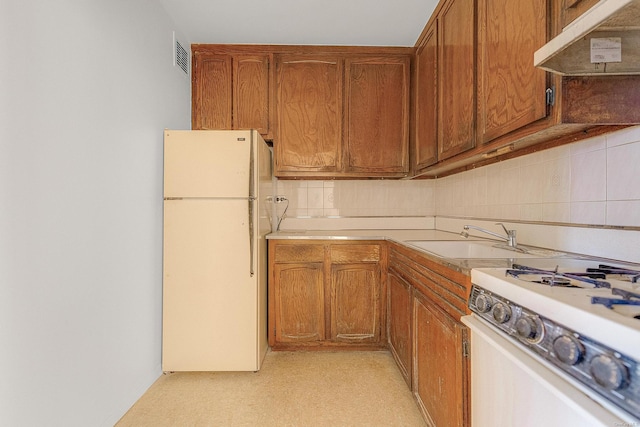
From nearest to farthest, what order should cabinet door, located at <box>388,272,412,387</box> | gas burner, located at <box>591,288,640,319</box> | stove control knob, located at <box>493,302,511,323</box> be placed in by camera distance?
gas burner, located at <box>591,288,640,319</box> → stove control knob, located at <box>493,302,511,323</box> → cabinet door, located at <box>388,272,412,387</box>

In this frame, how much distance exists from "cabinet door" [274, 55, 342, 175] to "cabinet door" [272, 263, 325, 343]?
0.88 metres

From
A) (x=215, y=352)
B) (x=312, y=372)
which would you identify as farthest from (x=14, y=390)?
(x=312, y=372)

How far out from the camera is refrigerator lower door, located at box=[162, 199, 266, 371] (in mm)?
2170

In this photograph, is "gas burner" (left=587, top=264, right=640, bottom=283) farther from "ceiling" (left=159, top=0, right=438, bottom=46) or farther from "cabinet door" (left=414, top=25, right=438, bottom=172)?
"ceiling" (left=159, top=0, right=438, bottom=46)

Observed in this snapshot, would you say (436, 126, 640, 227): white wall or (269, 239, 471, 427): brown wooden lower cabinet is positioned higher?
(436, 126, 640, 227): white wall

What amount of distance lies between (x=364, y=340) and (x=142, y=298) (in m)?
1.64

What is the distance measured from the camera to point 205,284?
2.18 m

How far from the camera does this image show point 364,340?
8.24ft

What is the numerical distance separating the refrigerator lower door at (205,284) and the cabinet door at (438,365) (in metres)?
1.13

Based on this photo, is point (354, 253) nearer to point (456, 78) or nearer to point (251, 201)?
point (251, 201)

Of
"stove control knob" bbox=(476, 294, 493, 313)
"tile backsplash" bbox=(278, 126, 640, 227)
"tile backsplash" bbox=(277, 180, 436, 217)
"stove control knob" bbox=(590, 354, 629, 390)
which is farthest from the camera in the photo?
"tile backsplash" bbox=(277, 180, 436, 217)

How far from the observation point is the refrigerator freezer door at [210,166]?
216 centimetres

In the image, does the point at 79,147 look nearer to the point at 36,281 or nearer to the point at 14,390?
the point at 36,281

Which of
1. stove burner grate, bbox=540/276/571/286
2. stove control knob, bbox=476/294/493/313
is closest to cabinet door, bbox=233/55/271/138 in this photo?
stove control knob, bbox=476/294/493/313
